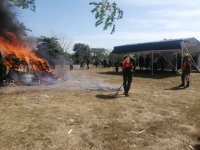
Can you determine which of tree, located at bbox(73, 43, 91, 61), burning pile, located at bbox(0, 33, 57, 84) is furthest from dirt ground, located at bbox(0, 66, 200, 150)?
tree, located at bbox(73, 43, 91, 61)

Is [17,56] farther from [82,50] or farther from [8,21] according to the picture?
[82,50]

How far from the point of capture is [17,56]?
11.6m

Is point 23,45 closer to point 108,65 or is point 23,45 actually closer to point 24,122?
point 24,122

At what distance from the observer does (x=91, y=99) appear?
799 centimetres

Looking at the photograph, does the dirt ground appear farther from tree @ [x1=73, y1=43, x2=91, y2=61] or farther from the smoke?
tree @ [x1=73, y1=43, x2=91, y2=61]

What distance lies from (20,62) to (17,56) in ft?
1.33

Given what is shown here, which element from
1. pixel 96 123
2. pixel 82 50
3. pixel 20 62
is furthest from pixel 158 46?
pixel 82 50

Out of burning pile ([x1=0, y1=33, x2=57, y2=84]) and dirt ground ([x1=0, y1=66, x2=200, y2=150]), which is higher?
burning pile ([x1=0, y1=33, x2=57, y2=84])

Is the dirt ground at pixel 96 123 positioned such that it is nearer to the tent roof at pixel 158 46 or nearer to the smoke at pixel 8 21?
the smoke at pixel 8 21

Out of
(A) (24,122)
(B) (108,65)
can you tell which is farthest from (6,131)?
(B) (108,65)

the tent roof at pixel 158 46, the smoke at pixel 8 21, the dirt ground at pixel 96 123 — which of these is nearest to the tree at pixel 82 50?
the tent roof at pixel 158 46

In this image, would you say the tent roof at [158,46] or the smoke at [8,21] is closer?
the smoke at [8,21]

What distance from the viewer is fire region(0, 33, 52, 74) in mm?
11367

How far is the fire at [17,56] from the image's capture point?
11367mm
